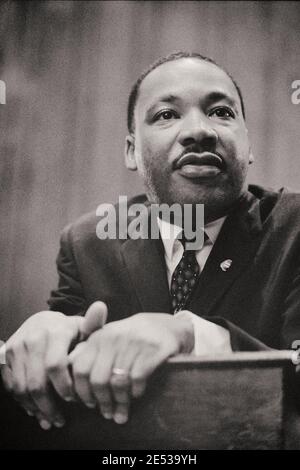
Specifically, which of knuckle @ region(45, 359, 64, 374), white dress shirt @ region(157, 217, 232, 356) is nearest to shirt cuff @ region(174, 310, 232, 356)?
white dress shirt @ region(157, 217, 232, 356)

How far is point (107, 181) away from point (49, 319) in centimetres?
47

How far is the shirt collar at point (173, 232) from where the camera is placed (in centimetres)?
99

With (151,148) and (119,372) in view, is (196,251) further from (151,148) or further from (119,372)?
(119,372)

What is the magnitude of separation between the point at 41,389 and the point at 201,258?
1.38 feet

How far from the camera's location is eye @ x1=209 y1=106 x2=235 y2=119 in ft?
3.30

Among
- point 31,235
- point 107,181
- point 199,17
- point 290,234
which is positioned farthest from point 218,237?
point 199,17

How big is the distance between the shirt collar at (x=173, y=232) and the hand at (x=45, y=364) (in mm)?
329

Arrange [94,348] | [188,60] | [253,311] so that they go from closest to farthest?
[94,348], [253,311], [188,60]

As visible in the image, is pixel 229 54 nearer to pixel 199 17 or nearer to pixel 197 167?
pixel 199 17

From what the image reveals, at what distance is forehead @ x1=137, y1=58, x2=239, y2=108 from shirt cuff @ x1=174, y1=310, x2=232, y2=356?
469 millimetres

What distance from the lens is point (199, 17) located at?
121cm

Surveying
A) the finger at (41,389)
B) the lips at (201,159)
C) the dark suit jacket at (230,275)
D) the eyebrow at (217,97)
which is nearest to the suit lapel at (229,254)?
the dark suit jacket at (230,275)

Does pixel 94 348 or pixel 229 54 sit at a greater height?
pixel 229 54

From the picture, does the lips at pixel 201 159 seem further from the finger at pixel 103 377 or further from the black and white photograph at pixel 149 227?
the finger at pixel 103 377
